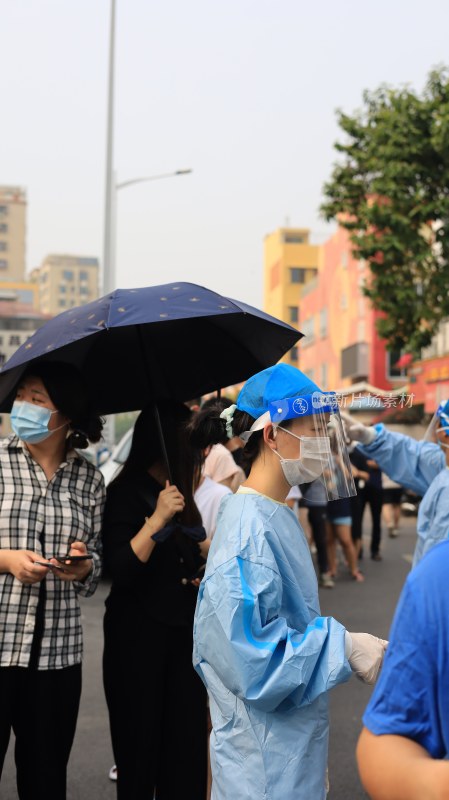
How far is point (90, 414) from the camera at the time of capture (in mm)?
3701

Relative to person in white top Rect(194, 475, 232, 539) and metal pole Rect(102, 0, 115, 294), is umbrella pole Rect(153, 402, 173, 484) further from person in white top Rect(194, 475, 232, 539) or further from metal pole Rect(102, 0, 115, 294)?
metal pole Rect(102, 0, 115, 294)

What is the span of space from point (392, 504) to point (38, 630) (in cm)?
1401

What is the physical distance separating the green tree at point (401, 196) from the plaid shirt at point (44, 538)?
634 inches

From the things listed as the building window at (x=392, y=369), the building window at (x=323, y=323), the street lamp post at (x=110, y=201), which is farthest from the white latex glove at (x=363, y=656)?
the building window at (x=323, y=323)

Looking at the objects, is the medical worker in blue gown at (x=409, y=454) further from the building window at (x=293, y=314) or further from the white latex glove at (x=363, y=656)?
the building window at (x=293, y=314)

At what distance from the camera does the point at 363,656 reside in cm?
236

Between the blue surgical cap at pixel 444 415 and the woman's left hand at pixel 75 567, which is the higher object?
the blue surgical cap at pixel 444 415

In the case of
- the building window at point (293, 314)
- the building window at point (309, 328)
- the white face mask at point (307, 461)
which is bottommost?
the white face mask at point (307, 461)

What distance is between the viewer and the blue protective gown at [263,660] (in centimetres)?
229

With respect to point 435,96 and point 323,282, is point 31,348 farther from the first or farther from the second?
point 323,282

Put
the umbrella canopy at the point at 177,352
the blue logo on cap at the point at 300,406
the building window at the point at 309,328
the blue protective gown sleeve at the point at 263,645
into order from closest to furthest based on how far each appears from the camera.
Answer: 1. the blue protective gown sleeve at the point at 263,645
2. the blue logo on cap at the point at 300,406
3. the umbrella canopy at the point at 177,352
4. the building window at the point at 309,328

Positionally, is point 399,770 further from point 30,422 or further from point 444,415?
point 444,415

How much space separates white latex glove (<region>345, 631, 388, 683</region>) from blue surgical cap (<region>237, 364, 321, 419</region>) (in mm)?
667

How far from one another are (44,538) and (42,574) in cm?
20
